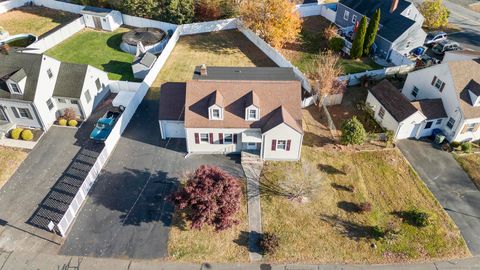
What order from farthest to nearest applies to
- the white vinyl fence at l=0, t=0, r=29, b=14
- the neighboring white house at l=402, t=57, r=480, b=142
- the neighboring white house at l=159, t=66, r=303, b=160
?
the white vinyl fence at l=0, t=0, r=29, b=14, the neighboring white house at l=402, t=57, r=480, b=142, the neighboring white house at l=159, t=66, r=303, b=160

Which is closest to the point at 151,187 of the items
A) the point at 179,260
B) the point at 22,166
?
the point at 179,260

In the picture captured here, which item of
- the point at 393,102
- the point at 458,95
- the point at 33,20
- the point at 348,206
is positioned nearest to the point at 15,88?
the point at 33,20

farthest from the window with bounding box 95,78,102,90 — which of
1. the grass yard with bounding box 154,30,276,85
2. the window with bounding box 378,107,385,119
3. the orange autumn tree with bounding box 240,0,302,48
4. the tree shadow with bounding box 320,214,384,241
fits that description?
the window with bounding box 378,107,385,119

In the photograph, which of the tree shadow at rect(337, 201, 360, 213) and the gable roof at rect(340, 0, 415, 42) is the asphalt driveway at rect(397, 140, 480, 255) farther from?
the gable roof at rect(340, 0, 415, 42)

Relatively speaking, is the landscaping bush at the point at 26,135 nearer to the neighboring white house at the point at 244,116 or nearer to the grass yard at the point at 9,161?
the grass yard at the point at 9,161

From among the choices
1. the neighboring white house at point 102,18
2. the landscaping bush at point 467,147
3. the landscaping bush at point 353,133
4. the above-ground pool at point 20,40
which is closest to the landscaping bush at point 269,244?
the landscaping bush at point 353,133

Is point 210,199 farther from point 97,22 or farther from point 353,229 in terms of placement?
point 97,22
